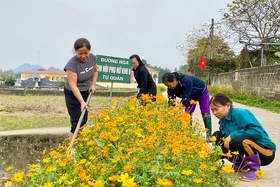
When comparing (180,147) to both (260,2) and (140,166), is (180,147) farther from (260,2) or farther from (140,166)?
(260,2)

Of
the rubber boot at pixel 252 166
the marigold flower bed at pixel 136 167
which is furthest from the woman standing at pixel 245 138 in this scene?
the marigold flower bed at pixel 136 167

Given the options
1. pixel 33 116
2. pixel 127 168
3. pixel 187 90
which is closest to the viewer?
pixel 127 168

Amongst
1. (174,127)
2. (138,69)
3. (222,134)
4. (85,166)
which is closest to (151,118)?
(174,127)

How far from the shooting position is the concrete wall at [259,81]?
9.73m

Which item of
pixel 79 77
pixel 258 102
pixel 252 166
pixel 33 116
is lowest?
pixel 33 116

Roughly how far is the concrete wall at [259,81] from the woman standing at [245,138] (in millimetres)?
7537

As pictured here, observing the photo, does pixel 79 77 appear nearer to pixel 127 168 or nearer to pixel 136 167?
pixel 136 167

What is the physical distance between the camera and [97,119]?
2859 mm

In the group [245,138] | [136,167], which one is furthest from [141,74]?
[136,167]

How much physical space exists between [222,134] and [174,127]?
63 cm

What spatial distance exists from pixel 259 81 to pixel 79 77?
366 inches

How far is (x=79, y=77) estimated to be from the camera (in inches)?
134

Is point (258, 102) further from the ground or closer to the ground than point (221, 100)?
closer to the ground

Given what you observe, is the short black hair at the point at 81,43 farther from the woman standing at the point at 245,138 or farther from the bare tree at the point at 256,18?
the bare tree at the point at 256,18
